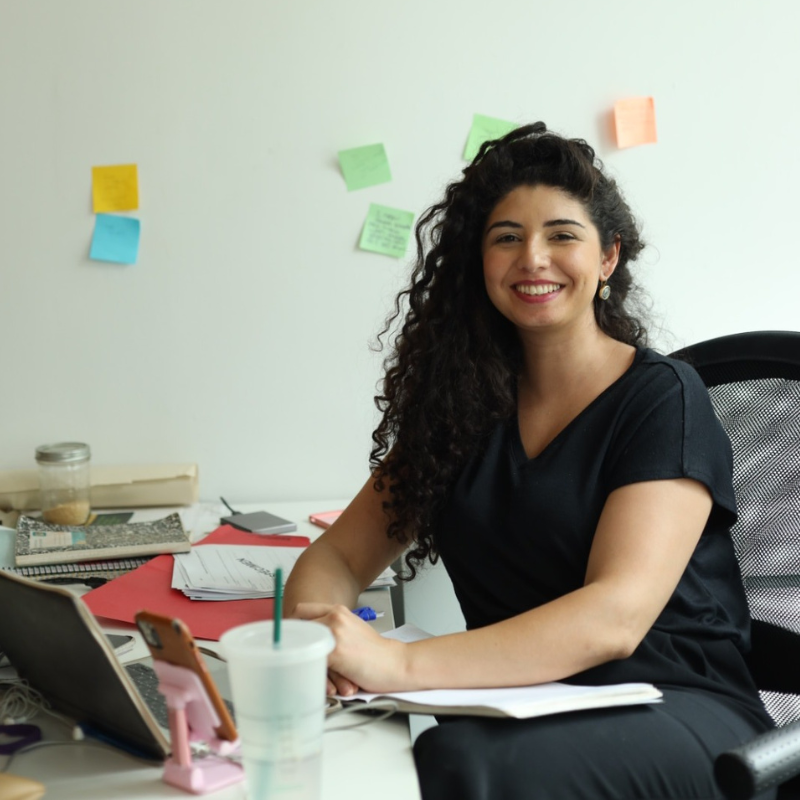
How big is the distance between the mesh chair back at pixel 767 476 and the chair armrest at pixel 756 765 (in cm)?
42

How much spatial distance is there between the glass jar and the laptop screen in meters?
0.83

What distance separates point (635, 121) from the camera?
6.46ft

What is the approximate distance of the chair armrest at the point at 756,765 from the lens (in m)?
0.75

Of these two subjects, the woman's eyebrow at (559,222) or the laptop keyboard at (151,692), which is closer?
the laptop keyboard at (151,692)

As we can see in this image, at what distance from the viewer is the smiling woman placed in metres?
0.95

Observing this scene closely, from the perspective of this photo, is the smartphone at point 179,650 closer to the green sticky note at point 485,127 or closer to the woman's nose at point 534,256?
the woman's nose at point 534,256

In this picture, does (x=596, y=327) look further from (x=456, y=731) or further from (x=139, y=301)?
(x=139, y=301)

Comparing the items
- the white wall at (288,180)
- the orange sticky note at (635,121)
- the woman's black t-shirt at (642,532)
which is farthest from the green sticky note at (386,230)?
the woman's black t-shirt at (642,532)

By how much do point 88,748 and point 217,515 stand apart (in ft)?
3.32

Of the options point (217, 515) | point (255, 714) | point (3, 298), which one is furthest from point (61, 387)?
point (255, 714)

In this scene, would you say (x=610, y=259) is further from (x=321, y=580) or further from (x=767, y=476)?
(x=321, y=580)

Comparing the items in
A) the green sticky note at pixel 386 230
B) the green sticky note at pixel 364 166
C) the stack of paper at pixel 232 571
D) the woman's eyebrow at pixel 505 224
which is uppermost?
the green sticky note at pixel 364 166

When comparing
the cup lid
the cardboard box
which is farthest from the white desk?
the cardboard box

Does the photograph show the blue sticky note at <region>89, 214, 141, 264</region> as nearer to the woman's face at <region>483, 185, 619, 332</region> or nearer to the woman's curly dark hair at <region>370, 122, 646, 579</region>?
the woman's curly dark hair at <region>370, 122, 646, 579</region>
